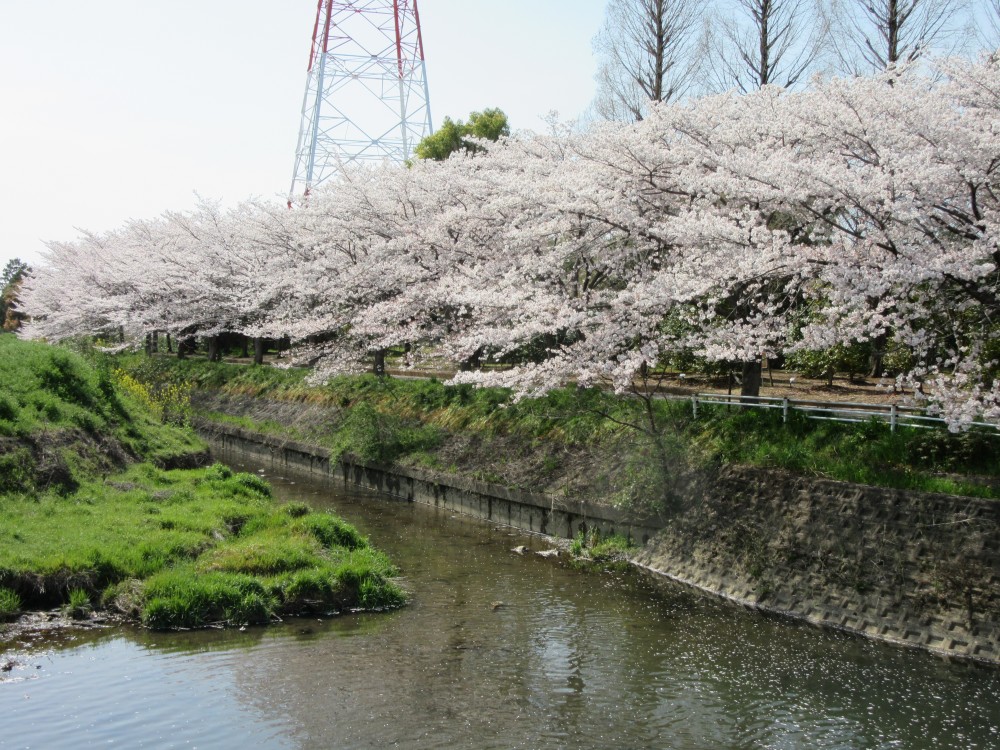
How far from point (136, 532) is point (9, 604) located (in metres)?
2.51

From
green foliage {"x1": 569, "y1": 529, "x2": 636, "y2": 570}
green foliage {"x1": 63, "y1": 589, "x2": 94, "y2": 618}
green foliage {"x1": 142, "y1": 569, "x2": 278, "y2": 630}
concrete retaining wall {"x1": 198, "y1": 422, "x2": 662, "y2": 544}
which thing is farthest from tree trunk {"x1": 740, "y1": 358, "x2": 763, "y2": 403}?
green foliage {"x1": 63, "y1": 589, "x2": 94, "y2": 618}

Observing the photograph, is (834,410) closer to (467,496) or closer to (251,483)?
(467,496)

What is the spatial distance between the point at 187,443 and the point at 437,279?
8.29 metres

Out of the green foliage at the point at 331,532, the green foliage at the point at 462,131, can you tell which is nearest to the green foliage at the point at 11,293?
the green foliage at the point at 462,131

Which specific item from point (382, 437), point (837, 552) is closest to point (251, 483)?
point (382, 437)

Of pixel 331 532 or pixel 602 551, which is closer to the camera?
pixel 331 532

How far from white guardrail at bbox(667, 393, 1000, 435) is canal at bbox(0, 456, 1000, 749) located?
13.1 feet

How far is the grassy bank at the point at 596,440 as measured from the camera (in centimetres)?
1292

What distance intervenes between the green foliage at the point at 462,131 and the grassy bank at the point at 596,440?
15893mm

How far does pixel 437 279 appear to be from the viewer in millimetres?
24656

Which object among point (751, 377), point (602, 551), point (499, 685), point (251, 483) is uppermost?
point (751, 377)

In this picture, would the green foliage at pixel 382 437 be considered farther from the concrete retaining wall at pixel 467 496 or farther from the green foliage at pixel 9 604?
the green foliage at pixel 9 604

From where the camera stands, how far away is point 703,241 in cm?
1438

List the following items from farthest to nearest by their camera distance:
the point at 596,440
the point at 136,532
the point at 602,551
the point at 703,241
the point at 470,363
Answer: the point at 470,363, the point at 596,440, the point at 602,551, the point at 703,241, the point at 136,532
